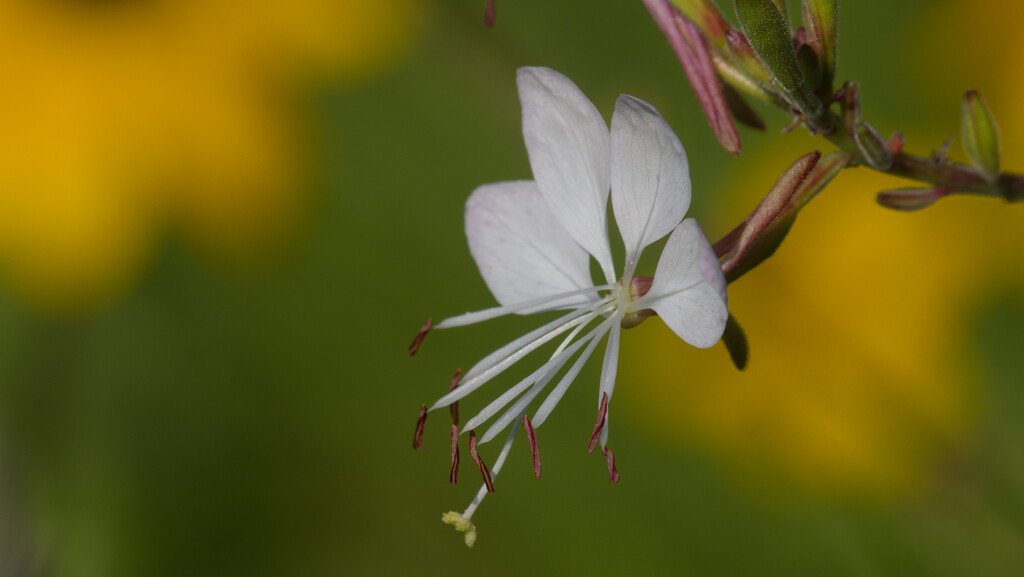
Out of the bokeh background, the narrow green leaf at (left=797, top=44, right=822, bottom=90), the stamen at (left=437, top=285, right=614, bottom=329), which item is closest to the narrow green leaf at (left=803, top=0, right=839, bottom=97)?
the narrow green leaf at (left=797, top=44, right=822, bottom=90)

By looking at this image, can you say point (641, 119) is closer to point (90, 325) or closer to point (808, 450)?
point (808, 450)

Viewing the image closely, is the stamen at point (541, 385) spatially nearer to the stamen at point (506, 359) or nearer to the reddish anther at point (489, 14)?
the stamen at point (506, 359)

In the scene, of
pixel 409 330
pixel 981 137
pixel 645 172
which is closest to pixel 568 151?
pixel 645 172

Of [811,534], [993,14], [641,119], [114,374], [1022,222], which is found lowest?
[811,534]

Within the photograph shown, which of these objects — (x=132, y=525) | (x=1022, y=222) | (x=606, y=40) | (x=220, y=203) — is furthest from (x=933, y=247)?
(x=132, y=525)

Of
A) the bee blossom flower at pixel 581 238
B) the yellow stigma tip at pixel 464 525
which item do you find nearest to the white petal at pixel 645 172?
the bee blossom flower at pixel 581 238

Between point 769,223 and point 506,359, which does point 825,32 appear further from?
point 506,359
